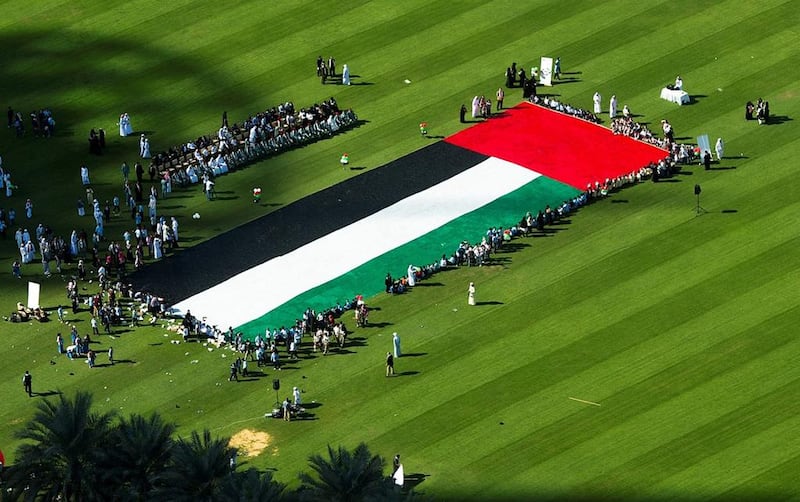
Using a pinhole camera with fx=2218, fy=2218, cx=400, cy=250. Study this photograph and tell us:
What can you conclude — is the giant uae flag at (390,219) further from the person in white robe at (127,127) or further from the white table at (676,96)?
the person in white robe at (127,127)

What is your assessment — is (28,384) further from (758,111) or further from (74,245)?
(758,111)

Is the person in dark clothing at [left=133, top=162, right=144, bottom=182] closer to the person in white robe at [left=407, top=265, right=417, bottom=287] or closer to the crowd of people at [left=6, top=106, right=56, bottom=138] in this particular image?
the crowd of people at [left=6, top=106, right=56, bottom=138]

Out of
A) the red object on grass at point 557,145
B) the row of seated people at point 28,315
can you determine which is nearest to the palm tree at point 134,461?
the row of seated people at point 28,315

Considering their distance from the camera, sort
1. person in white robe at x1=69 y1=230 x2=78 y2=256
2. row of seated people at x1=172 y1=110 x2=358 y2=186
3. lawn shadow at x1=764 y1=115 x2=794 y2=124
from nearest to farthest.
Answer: person in white robe at x1=69 y1=230 x2=78 y2=256, row of seated people at x1=172 y1=110 x2=358 y2=186, lawn shadow at x1=764 y1=115 x2=794 y2=124

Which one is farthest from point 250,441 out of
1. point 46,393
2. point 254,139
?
point 254,139

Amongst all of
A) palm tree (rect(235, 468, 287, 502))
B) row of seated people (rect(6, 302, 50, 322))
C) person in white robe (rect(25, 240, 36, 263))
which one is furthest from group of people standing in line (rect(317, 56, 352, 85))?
palm tree (rect(235, 468, 287, 502))

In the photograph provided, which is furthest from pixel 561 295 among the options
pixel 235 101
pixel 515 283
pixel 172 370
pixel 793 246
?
pixel 235 101

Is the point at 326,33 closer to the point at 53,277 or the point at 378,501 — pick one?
the point at 53,277
